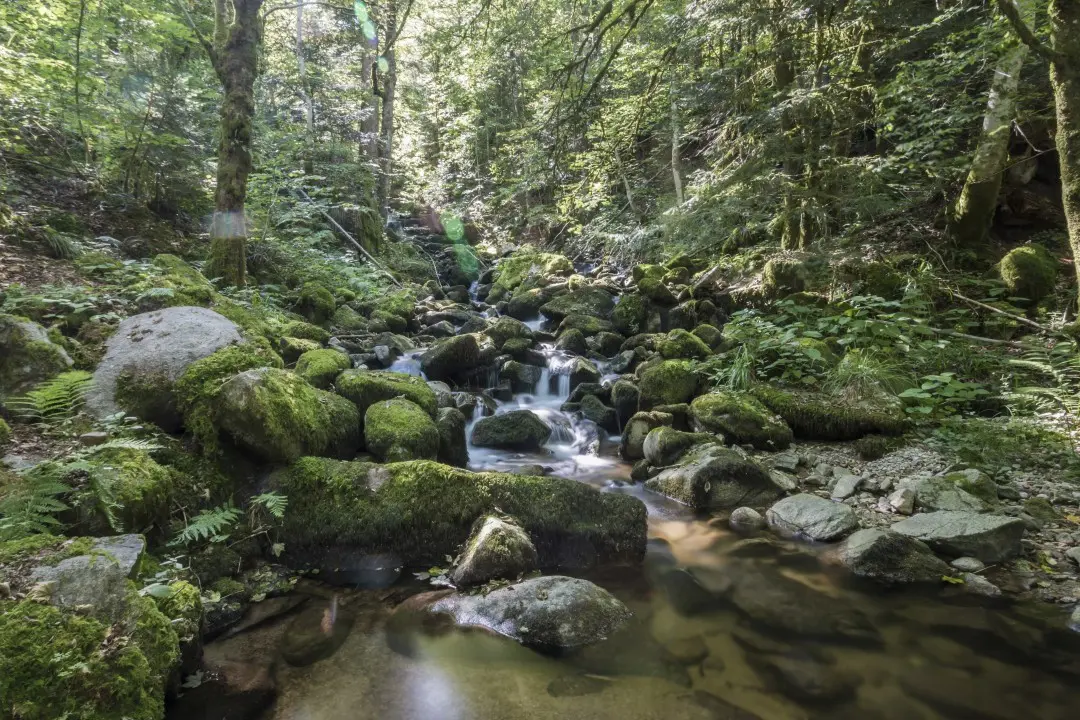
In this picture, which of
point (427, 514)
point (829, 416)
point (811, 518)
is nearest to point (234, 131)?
point (427, 514)

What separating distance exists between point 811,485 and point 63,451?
667cm

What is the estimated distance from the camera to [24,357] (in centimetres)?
409

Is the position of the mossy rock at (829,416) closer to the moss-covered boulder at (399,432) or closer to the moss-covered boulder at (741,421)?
the moss-covered boulder at (741,421)

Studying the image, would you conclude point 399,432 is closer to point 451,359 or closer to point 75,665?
point 75,665

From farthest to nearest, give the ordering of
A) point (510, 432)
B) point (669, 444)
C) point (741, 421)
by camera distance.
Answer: point (510, 432) < point (741, 421) < point (669, 444)

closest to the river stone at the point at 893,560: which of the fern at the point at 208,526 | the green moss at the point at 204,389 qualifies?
the fern at the point at 208,526

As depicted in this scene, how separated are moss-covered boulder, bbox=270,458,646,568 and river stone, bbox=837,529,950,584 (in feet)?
5.73

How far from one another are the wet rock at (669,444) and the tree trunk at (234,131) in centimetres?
678

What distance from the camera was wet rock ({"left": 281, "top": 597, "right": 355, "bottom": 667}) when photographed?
3.34 m

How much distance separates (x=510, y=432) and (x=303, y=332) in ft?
12.2

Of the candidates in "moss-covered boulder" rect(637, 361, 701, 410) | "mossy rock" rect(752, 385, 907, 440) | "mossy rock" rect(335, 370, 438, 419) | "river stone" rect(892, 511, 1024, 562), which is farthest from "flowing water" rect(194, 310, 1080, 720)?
"moss-covered boulder" rect(637, 361, 701, 410)

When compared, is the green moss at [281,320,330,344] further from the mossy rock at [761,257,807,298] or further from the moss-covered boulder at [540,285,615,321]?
the mossy rock at [761,257,807,298]

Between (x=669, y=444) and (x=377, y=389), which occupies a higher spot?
(x=377, y=389)

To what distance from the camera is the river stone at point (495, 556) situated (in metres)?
4.02
